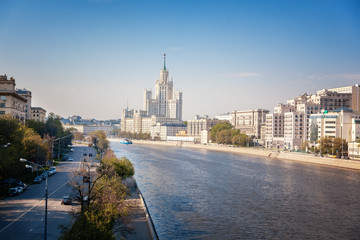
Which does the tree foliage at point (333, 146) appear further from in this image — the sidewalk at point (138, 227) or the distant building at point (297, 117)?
the sidewalk at point (138, 227)

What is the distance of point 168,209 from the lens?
32.7 metres

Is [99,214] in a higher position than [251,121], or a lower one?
lower

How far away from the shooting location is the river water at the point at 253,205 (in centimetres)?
2705

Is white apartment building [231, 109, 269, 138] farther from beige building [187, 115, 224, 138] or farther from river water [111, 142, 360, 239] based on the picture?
river water [111, 142, 360, 239]

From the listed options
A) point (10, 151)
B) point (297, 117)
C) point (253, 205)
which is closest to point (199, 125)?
point (297, 117)

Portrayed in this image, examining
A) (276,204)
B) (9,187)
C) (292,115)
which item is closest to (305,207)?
(276,204)

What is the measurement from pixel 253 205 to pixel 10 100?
44.8 meters

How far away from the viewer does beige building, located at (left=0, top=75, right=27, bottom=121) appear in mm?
58375

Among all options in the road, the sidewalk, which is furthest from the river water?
the road

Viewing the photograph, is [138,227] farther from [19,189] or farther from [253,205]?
[19,189]

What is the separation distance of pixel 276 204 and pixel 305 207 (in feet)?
9.24

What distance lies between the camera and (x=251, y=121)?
521 feet

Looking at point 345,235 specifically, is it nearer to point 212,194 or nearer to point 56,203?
point 212,194

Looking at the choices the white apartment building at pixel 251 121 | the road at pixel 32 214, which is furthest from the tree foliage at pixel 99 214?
the white apartment building at pixel 251 121
